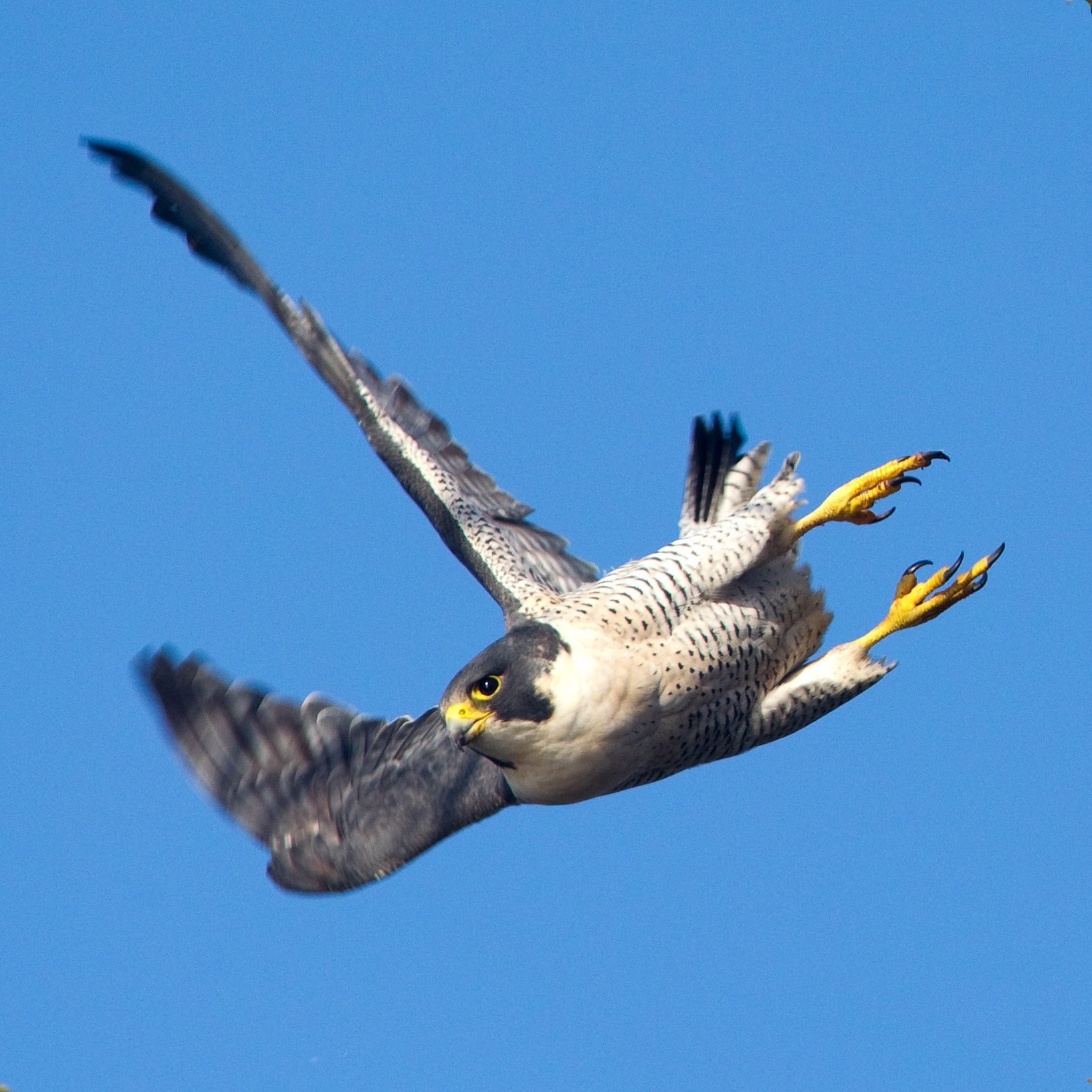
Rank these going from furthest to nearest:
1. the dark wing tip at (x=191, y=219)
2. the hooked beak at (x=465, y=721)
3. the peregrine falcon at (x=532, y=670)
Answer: the dark wing tip at (x=191, y=219) → the peregrine falcon at (x=532, y=670) → the hooked beak at (x=465, y=721)

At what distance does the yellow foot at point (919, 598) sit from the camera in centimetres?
1008

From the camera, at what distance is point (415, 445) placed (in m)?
11.0

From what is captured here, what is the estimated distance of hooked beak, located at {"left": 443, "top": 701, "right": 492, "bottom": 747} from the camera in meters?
8.52

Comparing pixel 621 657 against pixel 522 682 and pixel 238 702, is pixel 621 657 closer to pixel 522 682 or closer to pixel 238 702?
pixel 522 682

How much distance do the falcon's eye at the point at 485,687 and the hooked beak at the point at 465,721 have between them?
5cm

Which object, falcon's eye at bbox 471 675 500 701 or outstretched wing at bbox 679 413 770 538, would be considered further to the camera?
outstretched wing at bbox 679 413 770 538

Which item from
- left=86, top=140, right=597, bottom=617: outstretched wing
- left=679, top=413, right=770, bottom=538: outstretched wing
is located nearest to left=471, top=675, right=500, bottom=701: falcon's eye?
left=86, top=140, right=597, bottom=617: outstretched wing

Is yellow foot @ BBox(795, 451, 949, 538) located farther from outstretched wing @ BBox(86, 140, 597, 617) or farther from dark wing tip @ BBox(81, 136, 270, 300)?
dark wing tip @ BBox(81, 136, 270, 300)

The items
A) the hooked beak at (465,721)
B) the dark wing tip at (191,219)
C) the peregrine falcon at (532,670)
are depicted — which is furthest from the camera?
the dark wing tip at (191,219)

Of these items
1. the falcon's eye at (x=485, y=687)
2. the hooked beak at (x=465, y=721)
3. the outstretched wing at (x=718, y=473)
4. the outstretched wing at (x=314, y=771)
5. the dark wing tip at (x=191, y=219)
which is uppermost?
the dark wing tip at (x=191, y=219)

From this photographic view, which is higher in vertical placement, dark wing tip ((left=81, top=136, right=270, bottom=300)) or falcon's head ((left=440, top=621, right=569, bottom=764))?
dark wing tip ((left=81, top=136, right=270, bottom=300))

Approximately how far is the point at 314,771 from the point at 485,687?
8.95 ft

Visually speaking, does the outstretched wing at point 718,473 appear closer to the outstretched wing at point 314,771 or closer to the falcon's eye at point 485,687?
the outstretched wing at point 314,771

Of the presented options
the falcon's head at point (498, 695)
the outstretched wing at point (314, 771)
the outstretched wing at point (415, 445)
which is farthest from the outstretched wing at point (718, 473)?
the falcon's head at point (498, 695)
